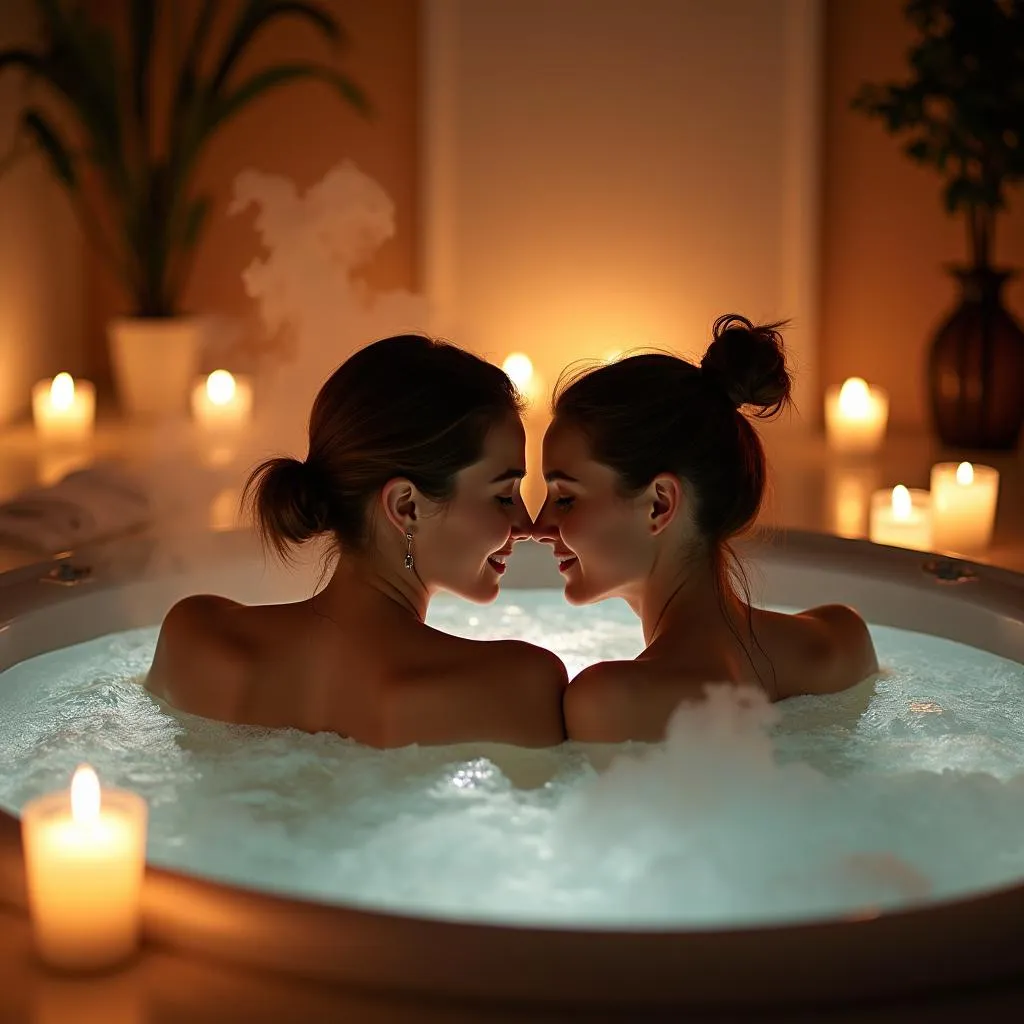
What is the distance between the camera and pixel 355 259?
12.5 ft

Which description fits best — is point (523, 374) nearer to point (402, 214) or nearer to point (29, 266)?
point (402, 214)

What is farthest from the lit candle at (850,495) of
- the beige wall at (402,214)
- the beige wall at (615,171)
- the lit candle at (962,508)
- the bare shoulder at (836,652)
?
the bare shoulder at (836,652)

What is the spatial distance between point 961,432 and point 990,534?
785 millimetres

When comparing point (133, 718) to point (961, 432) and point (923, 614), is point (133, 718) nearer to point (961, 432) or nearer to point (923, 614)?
point (923, 614)

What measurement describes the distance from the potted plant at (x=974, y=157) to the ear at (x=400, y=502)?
206 centimetres

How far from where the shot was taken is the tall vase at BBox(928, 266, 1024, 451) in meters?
3.73

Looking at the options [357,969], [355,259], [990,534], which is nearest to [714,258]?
[355,259]

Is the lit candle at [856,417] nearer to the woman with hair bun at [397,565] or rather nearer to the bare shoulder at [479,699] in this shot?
the woman with hair bun at [397,565]

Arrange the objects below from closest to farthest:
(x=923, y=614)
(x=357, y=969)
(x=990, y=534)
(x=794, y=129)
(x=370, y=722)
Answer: (x=357, y=969) → (x=370, y=722) → (x=923, y=614) → (x=990, y=534) → (x=794, y=129)

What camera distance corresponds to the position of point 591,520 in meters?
1.94

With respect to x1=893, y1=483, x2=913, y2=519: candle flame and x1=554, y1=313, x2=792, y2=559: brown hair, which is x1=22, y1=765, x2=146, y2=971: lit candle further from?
x1=893, y1=483, x2=913, y2=519: candle flame

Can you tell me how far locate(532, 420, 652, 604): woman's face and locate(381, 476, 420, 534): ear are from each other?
6.9 inches

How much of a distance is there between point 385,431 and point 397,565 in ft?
0.54

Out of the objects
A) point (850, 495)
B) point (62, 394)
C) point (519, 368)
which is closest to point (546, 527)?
point (850, 495)
